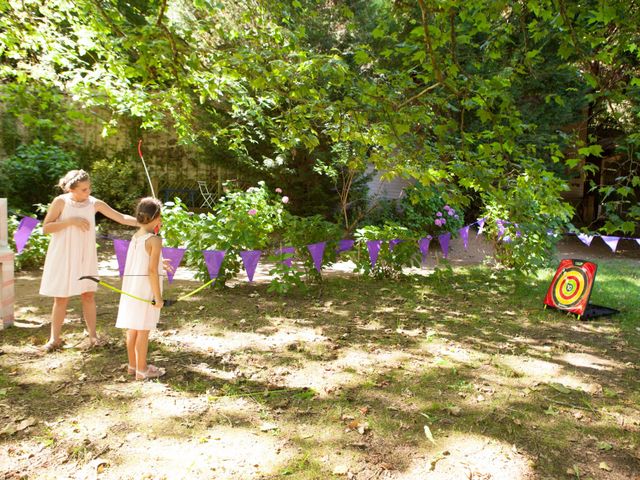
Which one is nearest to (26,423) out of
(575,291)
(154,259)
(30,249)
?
(154,259)

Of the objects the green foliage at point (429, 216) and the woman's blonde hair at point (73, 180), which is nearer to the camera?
the woman's blonde hair at point (73, 180)

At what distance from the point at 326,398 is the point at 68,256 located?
7.57 feet

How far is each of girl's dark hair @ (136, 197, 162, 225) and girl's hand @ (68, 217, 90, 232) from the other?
80cm

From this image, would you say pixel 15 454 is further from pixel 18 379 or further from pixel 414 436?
pixel 414 436

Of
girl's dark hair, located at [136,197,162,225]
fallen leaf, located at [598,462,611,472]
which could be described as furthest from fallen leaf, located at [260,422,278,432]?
fallen leaf, located at [598,462,611,472]

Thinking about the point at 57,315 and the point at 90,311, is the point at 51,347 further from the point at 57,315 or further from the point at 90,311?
the point at 90,311

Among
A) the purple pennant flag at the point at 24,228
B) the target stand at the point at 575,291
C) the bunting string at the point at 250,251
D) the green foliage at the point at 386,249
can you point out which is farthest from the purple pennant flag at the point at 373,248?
the purple pennant flag at the point at 24,228

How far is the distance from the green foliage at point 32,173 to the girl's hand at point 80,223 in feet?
21.5

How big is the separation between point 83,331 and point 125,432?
2.06 meters

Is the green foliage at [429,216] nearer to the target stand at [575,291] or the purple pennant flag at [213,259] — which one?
the target stand at [575,291]

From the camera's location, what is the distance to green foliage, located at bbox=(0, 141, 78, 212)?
9367 mm

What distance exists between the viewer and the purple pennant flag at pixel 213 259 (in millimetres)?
5574

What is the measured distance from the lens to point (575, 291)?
5.49 meters

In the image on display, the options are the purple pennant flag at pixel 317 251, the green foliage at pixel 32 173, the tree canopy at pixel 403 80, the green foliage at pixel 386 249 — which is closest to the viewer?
the tree canopy at pixel 403 80
